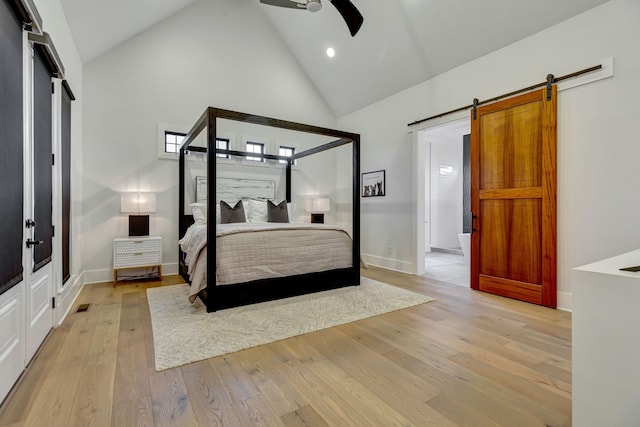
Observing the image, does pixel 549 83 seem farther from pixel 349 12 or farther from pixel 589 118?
pixel 349 12

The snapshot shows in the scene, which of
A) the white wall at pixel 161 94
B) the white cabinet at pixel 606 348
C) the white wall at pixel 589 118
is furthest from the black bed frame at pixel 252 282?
the white cabinet at pixel 606 348

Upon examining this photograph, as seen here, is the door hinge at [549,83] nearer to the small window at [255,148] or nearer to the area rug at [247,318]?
the area rug at [247,318]

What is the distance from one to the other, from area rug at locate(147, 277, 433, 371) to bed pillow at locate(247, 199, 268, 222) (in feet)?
5.17

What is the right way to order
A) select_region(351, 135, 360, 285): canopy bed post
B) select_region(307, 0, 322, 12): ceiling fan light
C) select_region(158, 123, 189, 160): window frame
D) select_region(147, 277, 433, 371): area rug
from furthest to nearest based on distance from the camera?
select_region(158, 123, 189, 160): window frame → select_region(351, 135, 360, 285): canopy bed post → select_region(307, 0, 322, 12): ceiling fan light → select_region(147, 277, 433, 371): area rug

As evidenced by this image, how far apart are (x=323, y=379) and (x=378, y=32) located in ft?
14.8

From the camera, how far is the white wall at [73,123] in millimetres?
2588

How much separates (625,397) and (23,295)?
3.05m

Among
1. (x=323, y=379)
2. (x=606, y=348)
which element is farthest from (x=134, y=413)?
(x=606, y=348)

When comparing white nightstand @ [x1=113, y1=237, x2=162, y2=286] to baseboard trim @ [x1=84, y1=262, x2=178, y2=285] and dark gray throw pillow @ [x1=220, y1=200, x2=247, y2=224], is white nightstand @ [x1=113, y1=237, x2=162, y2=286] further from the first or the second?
dark gray throw pillow @ [x1=220, y1=200, x2=247, y2=224]

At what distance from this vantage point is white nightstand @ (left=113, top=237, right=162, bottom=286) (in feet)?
13.2

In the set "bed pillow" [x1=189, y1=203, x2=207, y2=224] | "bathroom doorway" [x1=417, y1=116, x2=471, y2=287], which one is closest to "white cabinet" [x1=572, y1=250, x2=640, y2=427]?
"bed pillow" [x1=189, y1=203, x2=207, y2=224]

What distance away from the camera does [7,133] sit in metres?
1.65

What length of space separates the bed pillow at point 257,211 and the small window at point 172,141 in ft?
4.61

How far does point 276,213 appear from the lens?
490cm
